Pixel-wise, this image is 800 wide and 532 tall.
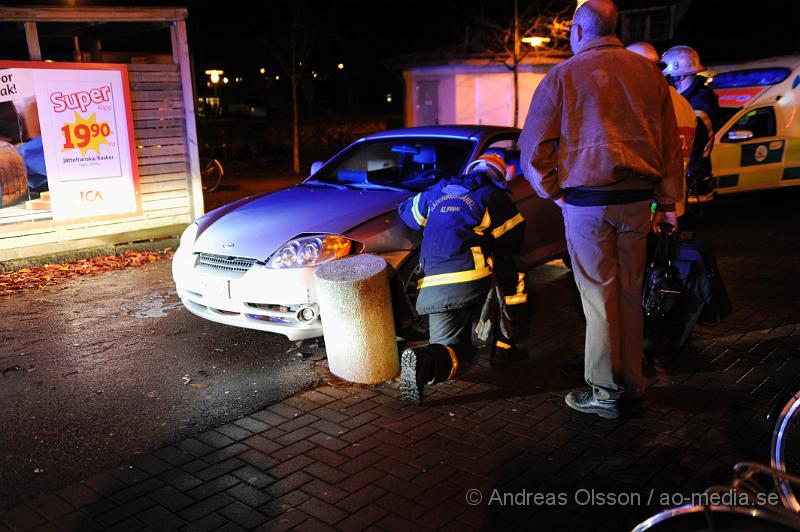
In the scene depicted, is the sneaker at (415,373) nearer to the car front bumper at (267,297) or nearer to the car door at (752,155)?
the car front bumper at (267,297)

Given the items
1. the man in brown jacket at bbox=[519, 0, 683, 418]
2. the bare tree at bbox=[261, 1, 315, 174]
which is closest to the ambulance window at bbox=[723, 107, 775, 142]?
the man in brown jacket at bbox=[519, 0, 683, 418]

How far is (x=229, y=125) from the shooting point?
80.6 ft

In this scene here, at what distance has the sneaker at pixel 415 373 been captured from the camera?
14.6 ft

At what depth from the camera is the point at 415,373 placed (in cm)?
445

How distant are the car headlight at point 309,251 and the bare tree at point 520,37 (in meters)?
14.3

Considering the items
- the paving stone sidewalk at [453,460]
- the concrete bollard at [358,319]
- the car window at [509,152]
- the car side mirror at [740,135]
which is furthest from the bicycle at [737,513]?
the car side mirror at [740,135]

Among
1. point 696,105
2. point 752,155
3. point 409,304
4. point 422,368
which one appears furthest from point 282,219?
point 752,155

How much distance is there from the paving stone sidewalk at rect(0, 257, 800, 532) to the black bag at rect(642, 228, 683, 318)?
449mm

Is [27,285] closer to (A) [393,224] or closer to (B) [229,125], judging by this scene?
(A) [393,224]

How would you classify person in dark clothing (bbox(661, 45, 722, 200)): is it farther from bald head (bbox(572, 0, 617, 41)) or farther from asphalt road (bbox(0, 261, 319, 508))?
asphalt road (bbox(0, 261, 319, 508))

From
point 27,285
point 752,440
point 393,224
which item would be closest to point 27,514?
point 393,224

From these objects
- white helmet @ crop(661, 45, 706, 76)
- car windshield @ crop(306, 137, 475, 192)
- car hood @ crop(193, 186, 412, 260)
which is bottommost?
car hood @ crop(193, 186, 412, 260)

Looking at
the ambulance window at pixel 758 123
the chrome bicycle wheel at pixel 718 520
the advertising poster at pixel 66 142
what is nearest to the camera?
the chrome bicycle wheel at pixel 718 520

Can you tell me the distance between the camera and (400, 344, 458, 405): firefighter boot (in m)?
4.45
